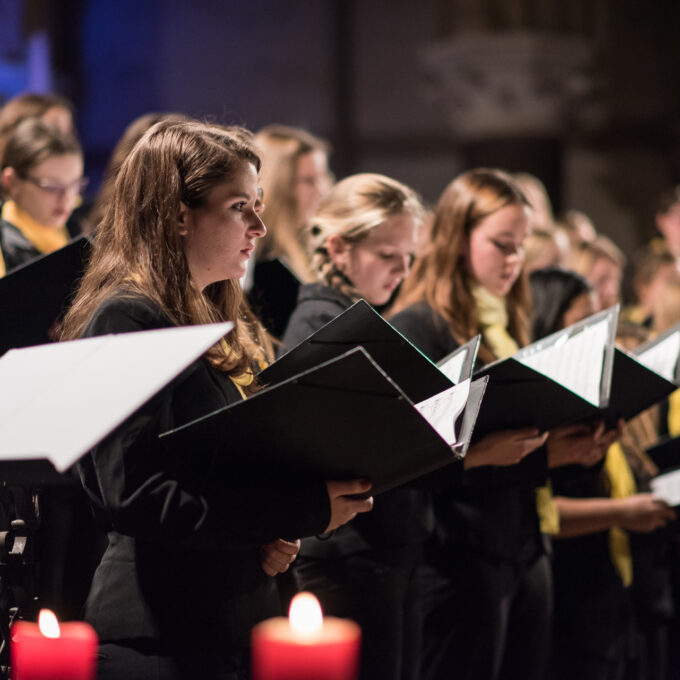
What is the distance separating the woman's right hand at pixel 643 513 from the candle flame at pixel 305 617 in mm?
2120

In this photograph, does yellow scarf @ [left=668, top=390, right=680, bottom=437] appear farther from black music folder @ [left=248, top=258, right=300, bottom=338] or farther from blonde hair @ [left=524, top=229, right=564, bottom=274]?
black music folder @ [left=248, top=258, right=300, bottom=338]

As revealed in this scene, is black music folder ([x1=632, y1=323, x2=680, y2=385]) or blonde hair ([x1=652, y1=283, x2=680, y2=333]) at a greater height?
black music folder ([x1=632, y1=323, x2=680, y2=385])

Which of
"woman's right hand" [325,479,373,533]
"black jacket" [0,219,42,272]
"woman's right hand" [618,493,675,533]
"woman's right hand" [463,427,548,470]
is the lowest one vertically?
"woman's right hand" [618,493,675,533]

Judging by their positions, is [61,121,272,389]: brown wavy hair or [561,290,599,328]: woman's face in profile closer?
[61,121,272,389]: brown wavy hair

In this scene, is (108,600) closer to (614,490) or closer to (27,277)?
(27,277)

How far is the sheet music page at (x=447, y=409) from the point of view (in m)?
1.53

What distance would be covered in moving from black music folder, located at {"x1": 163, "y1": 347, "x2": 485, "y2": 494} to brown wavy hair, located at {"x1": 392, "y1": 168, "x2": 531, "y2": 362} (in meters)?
1.05

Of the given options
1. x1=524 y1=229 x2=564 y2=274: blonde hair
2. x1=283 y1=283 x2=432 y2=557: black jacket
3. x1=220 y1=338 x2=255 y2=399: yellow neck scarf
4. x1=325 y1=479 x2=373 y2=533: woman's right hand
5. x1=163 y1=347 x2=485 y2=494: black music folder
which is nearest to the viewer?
x1=163 y1=347 x2=485 y2=494: black music folder

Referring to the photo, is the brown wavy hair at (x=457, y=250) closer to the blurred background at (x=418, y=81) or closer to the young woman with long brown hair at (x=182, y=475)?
the young woman with long brown hair at (x=182, y=475)

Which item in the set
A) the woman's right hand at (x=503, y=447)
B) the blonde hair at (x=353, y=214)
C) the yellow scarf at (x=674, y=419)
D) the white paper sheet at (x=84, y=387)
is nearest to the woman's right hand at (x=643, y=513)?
the yellow scarf at (x=674, y=419)

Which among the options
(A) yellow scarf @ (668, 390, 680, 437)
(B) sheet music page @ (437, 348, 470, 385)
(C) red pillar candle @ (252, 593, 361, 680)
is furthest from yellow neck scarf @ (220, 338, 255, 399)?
(A) yellow scarf @ (668, 390, 680, 437)

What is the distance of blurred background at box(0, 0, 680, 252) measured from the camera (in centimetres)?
659

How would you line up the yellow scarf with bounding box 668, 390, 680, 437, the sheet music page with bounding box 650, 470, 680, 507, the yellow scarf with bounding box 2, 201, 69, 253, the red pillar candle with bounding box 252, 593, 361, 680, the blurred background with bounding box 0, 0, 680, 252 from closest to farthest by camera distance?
the red pillar candle with bounding box 252, 593, 361, 680
the yellow scarf with bounding box 2, 201, 69, 253
the sheet music page with bounding box 650, 470, 680, 507
the yellow scarf with bounding box 668, 390, 680, 437
the blurred background with bounding box 0, 0, 680, 252

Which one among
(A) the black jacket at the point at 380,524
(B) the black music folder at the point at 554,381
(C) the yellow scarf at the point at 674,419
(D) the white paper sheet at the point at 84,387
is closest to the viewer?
(D) the white paper sheet at the point at 84,387
